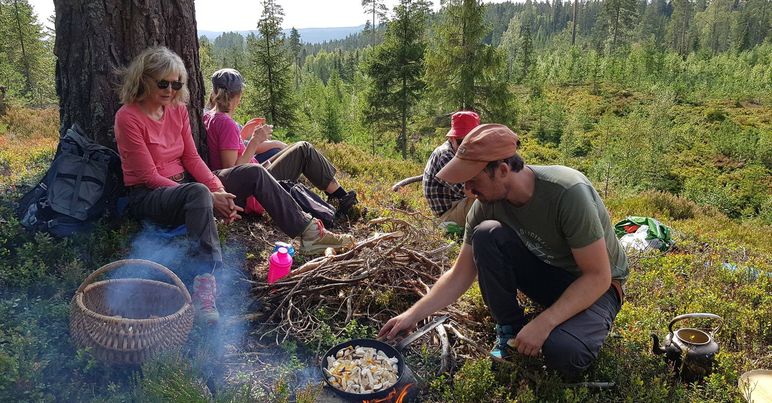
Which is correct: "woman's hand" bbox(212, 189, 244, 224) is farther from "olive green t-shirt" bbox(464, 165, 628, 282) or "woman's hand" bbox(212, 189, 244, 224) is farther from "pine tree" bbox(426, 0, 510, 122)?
"pine tree" bbox(426, 0, 510, 122)

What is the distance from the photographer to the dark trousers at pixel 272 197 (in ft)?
12.7

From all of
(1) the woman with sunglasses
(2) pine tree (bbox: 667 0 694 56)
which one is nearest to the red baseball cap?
(1) the woman with sunglasses

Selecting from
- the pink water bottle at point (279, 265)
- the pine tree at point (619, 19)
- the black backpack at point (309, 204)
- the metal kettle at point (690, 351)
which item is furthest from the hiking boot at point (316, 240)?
the pine tree at point (619, 19)

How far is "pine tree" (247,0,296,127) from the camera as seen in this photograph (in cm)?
2131

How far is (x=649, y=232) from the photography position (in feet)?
18.8

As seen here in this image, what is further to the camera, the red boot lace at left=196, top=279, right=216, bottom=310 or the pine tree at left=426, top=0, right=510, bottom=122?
the pine tree at left=426, top=0, right=510, bottom=122

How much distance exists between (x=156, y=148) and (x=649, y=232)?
524 centimetres

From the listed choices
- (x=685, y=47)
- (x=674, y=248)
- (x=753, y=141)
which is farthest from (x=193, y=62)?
(x=685, y=47)

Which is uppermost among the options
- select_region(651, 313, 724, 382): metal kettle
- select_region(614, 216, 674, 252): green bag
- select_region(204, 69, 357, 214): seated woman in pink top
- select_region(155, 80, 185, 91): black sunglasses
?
select_region(155, 80, 185, 91): black sunglasses

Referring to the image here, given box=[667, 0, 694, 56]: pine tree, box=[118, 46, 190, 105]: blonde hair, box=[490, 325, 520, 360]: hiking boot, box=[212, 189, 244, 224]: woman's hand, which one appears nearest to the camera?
box=[490, 325, 520, 360]: hiking boot

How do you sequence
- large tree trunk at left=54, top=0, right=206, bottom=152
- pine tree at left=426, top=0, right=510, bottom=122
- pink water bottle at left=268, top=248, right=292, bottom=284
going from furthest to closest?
1. pine tree at left=426, top=0, right=510, bottom=122
2. large tree trunk at left=54, top=0, right=206, bottom=152
3. pink water bottle at left=268, top=248, right=292, bottom=284

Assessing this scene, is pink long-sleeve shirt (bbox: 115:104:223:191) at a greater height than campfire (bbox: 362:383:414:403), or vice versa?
pink long-sleeve shirt (bbox: 115:104:223:191)

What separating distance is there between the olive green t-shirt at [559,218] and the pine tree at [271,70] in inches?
791

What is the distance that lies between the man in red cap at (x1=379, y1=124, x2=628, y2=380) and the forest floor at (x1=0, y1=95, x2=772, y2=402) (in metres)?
0.27
